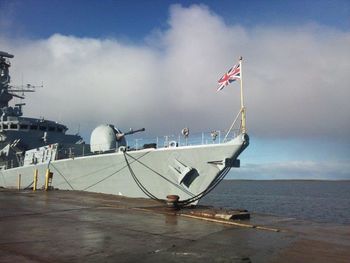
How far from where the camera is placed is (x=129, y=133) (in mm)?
23766

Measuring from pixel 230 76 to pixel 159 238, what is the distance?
917 centimetres

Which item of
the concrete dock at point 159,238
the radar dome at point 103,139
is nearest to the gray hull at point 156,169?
the radar dome at point 103,139

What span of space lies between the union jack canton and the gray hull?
2207 millimetres

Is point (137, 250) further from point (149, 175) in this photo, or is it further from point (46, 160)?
point (46, 160)

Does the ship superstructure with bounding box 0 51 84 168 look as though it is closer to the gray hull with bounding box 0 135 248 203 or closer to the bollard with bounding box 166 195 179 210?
the gray hull with bounding box 0 135 248 203

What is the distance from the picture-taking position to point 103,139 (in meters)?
23.4

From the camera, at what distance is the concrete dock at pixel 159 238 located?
23.1 ft

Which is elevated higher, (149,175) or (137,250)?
(149,175)

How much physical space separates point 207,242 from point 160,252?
1408 millimetres

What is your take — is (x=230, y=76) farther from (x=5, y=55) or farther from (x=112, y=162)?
(x=5, y=55)

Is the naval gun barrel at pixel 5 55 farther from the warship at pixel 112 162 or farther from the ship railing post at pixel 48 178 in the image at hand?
the ship railing post at pixel 48 178

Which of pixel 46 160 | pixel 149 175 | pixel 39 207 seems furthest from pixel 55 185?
pixel 39 207

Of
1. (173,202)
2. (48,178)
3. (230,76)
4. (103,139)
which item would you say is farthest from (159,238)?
(48,178)

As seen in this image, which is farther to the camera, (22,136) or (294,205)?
(294,205)
